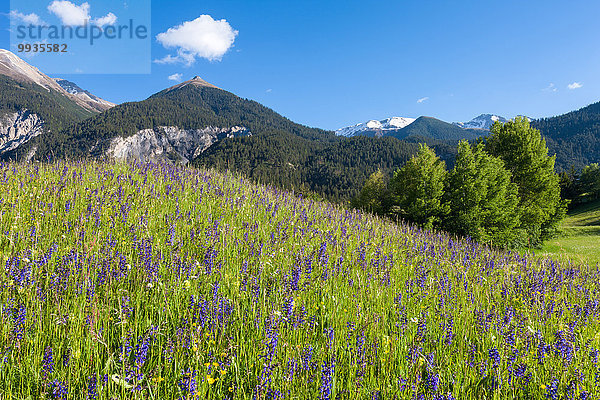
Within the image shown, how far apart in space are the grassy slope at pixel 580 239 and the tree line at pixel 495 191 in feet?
7.48

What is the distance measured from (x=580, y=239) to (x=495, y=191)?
61.7 feet

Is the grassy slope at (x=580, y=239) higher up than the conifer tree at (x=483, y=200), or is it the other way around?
the conifer tree at (x=483, y=200)

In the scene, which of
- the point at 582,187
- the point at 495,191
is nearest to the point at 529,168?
the point at 495,191

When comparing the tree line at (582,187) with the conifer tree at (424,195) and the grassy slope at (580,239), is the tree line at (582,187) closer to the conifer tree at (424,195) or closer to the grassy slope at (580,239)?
the grassy slope at (580,239)

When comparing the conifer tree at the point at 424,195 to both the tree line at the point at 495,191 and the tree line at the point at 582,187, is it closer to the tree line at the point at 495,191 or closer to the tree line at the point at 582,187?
the tree line at the point at 495,191

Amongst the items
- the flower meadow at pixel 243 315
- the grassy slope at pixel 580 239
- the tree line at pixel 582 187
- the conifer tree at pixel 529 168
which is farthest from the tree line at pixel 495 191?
the tree line at pixel 582 187

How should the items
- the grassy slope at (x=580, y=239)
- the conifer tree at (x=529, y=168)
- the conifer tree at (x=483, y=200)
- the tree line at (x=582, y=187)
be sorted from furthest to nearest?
the tree line at (x=582, y=187) → the conifer tree at (x=529, y=168) → the conifer tree at (x=483, y=200) → the grassy slope at (x=580, y=239)

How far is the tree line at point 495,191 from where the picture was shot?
19812 mm

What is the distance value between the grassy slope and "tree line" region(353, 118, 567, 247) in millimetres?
2279

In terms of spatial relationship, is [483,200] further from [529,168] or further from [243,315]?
[243,315]

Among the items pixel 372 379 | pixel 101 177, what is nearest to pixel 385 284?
pixel 372 379

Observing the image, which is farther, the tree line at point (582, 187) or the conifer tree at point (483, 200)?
the tree line at point (582, 187)

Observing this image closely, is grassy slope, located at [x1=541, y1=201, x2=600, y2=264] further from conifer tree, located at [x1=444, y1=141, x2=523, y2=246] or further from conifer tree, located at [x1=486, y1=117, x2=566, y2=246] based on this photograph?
conifer tree, located at [x1=486, y1=117, x2=566, y2=246]

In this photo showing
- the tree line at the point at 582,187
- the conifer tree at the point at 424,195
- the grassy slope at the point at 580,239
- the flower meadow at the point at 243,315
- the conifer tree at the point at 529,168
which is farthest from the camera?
the tree line at the point at 582,187
